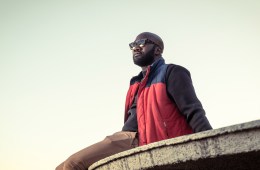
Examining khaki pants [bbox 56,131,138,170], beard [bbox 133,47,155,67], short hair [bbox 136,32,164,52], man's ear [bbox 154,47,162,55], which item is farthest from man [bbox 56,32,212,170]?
short hair [bbox 136,32,164,52]

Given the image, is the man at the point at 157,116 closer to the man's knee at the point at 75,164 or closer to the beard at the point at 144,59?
the man's knee at the point at 75,164

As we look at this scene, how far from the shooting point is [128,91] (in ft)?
15.9

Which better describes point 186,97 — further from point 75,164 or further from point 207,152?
point 207,152

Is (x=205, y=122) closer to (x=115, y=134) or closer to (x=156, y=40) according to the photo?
(x=115, y=134)

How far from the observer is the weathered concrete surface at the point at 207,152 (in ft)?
5.58

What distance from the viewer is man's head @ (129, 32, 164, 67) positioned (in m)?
5.15

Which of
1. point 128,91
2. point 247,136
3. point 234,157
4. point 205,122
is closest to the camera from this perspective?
point 247,136

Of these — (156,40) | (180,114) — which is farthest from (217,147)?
(156,40)

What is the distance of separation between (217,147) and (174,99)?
2155 millimetres

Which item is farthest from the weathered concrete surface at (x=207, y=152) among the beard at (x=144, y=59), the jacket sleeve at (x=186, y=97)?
the beard at (x=144, y=59)

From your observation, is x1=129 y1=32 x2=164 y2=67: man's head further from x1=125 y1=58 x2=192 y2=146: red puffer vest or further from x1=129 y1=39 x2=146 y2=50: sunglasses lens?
x1=125 y1=58 x2=192 y2=146: red puffer vest

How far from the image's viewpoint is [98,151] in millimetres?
3625

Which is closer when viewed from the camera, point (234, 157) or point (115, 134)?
point (234, 157)

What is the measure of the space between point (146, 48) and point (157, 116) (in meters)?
1.65
